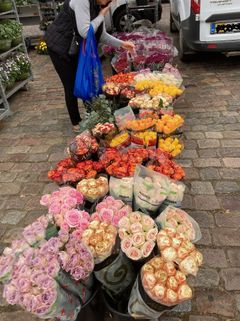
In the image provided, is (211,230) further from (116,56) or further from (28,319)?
(116,56)

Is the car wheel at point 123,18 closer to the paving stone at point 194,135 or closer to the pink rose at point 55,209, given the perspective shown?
the paving stone at point 194,135

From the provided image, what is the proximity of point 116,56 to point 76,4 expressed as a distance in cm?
190

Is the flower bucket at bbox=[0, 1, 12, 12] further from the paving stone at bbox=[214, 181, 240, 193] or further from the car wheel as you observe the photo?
the paving stone at bbox=[214, 181, 240, 193]

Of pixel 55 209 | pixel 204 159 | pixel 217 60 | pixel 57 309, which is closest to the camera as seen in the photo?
pixel 57 309

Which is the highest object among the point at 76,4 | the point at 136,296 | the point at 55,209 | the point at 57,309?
the point at 76,4

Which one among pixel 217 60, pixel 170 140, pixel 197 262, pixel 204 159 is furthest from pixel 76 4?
pixel 217 60

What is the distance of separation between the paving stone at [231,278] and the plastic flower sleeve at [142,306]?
3.07 feet

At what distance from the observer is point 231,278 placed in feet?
8.07

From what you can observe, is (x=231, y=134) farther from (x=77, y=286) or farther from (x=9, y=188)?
(x=77, y=286)

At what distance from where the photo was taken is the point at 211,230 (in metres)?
2.89

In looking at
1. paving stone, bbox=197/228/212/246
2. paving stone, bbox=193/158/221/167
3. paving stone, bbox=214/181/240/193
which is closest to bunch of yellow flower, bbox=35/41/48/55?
paving stone, bbox=193/158/221/167

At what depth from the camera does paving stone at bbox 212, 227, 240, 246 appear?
9.03ft

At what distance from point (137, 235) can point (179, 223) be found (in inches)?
11.4

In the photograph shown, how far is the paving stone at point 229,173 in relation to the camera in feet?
11.6
